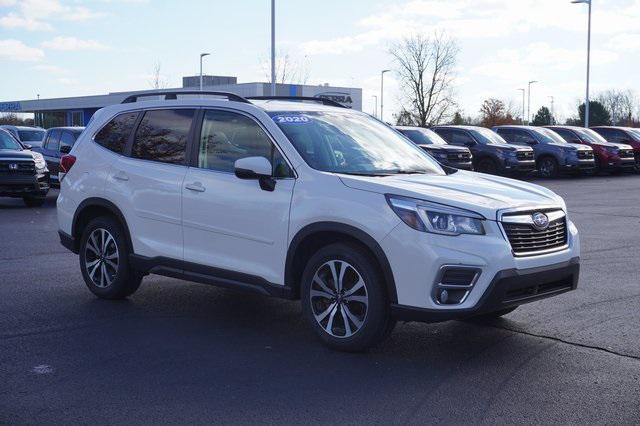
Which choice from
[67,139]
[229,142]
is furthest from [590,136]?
[229,142]

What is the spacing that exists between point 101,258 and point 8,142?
38.1ft

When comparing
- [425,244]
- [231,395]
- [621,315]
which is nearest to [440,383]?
[425,244]

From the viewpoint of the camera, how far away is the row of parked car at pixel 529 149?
25.8 meters

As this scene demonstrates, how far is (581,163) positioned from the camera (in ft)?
92.8

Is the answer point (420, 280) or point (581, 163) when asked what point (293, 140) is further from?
point (581, 163)

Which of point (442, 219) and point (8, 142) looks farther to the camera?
point (8, 142)

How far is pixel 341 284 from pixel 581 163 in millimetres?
24263

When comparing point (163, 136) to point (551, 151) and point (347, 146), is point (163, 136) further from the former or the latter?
point (551, 151)

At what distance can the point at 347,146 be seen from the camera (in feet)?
21.4

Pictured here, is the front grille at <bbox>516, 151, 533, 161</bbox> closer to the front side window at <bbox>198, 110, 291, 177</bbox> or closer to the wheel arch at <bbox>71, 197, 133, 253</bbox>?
the wheel arch at <bbox>71, 197, 133, 253</bbox>

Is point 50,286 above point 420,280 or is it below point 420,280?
below

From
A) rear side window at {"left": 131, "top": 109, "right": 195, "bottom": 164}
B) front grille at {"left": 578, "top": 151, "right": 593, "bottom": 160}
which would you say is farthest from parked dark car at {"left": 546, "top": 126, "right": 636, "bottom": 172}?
rear side window at {"left": 131, "top": 109, "right": 195, "bottom": 164}

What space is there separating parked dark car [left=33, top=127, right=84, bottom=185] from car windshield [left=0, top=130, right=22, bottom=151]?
1782 mm

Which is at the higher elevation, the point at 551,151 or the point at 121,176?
the point at 551,151
